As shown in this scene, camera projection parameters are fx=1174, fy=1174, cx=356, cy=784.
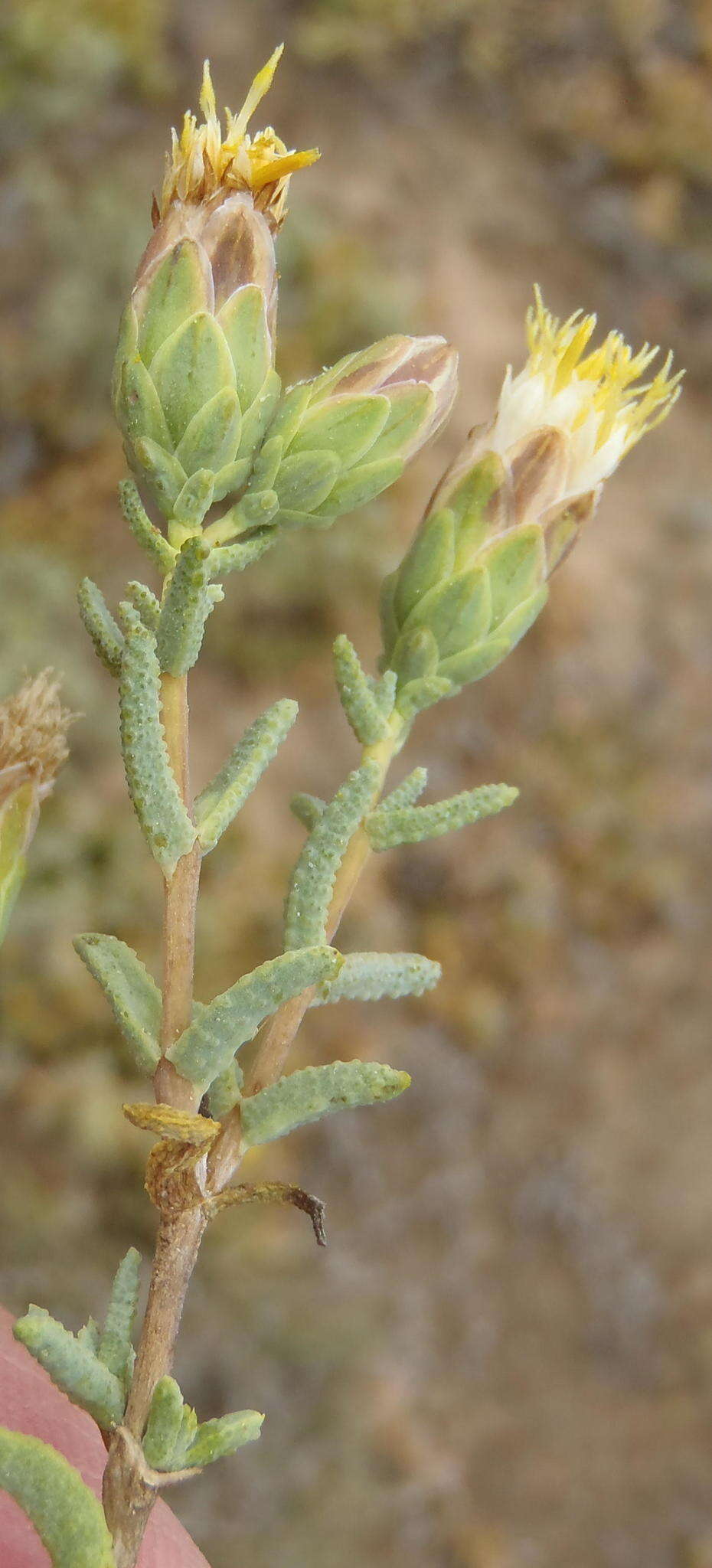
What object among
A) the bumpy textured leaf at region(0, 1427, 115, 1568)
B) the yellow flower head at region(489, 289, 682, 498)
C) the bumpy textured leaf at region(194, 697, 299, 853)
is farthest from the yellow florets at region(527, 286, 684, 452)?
the bumpy textured leaf at region(0, 1427, 115, 1568)

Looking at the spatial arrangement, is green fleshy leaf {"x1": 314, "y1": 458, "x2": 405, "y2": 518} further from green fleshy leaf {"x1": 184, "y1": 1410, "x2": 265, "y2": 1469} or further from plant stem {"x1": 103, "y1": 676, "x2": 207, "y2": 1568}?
green fleshy leaf {"x1": 184, "y1": 1410, "x2": 265, "y2": 1469}

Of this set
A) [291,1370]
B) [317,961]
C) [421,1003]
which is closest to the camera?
[317,961]

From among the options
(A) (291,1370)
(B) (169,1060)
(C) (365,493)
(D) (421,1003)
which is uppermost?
(D) (421,1003)

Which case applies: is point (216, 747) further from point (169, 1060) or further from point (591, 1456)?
point (169, 1060)

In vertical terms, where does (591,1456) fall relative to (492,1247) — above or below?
below

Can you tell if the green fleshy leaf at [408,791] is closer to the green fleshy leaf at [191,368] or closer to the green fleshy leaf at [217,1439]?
the green fleshy leaf at [191,368]

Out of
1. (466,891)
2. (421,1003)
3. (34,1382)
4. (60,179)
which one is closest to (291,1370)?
(421,1003)

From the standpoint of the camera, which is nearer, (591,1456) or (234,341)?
(234,341)
